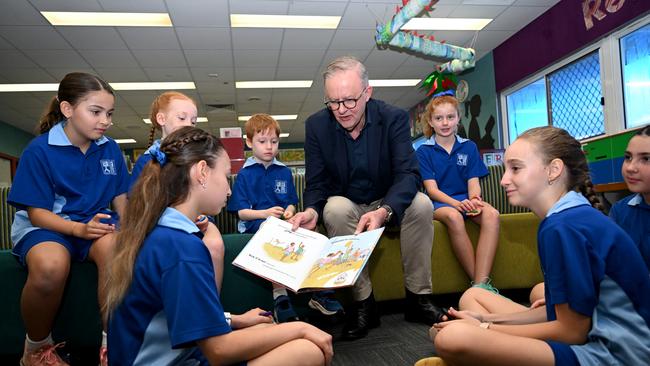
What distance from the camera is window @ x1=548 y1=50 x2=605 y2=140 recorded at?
16.1ft

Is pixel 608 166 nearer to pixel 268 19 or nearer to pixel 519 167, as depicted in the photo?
pixel 519 167

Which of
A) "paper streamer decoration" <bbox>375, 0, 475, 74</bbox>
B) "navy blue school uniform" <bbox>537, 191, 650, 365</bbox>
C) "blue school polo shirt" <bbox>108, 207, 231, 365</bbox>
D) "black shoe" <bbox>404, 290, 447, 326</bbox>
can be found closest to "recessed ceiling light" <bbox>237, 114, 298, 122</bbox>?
"paper streamer decoration" <bbox>375, 0, 475, 74</bbox>

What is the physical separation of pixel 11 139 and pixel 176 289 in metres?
11.2

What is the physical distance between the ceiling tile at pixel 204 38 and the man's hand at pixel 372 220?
4.47m

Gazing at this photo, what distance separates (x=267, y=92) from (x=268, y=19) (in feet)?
10.5

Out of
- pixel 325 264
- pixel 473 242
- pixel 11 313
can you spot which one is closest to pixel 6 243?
pixel 11 313

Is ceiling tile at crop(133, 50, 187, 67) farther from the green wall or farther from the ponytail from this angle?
the green wall

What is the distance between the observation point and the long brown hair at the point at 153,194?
93 centimetres

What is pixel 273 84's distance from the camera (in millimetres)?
7926

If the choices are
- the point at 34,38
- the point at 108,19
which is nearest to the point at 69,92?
the point at 108,19

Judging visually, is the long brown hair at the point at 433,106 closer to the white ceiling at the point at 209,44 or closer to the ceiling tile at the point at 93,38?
the white ceiling at the point at 209,44

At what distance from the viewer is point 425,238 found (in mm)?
1857

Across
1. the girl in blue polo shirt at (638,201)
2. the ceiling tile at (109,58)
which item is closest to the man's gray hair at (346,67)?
the girl in blue polo shirt at (638,201)

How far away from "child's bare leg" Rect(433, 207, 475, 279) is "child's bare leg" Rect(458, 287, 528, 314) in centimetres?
55
